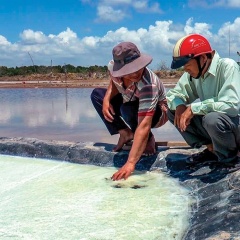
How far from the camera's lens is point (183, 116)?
2947 millimetres

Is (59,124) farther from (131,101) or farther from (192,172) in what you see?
(192,172)

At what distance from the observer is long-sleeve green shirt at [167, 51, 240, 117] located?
277 cm

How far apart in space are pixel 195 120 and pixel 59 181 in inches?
41.9

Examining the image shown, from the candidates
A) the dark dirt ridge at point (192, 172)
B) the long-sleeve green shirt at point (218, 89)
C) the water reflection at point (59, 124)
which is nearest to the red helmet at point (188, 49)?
the long-sleeve green shirt at point (218, 89)

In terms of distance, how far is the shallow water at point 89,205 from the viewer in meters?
2.34

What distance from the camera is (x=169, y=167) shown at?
139 inches

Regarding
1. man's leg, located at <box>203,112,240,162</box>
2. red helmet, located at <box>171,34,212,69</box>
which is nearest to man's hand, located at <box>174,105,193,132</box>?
man's leg, located at <box>203,112,240,162</box>

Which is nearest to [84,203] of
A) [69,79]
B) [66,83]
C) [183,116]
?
[183,116]

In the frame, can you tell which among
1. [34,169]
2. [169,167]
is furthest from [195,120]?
[34,169]

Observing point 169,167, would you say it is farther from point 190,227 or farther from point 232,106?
point 190,227

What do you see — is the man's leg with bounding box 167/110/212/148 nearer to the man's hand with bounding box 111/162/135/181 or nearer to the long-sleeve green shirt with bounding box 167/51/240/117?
the long-sleeve green shirt with bounding box 167/51/240/117

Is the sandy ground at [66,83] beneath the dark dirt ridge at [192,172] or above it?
above

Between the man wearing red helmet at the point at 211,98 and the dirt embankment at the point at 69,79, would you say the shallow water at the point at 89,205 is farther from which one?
the dirt embankment at the point at 69,79

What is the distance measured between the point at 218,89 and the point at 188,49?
13.8 inches
